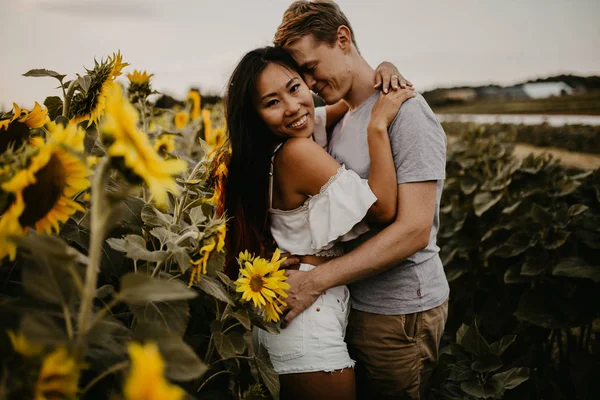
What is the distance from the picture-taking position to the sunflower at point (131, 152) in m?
0.61

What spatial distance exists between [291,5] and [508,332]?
242 cm

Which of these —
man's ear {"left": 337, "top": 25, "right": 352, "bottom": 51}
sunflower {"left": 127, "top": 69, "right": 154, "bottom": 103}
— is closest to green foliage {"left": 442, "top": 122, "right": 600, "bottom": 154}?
man's ear {"left": 337, "top": 25, "right": 352, "bottom": 51}

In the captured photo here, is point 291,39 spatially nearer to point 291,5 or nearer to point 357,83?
point 291,5

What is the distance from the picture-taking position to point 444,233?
11.9 feet

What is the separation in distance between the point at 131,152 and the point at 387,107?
1.57m

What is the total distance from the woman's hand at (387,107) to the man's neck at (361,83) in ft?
0.83

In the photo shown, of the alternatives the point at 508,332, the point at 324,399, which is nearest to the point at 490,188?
the point at 508,332

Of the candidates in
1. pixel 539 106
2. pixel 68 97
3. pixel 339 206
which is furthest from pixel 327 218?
pixel 539 106

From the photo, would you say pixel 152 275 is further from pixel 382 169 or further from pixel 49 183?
pixel 382 169

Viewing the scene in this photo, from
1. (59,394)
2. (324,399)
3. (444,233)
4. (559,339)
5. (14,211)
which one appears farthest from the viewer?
(444,233)

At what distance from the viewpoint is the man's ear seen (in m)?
2.24

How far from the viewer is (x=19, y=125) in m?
1.10

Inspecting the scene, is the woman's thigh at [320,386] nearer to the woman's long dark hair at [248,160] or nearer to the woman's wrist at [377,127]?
the woman's long dark hair at [248,160]

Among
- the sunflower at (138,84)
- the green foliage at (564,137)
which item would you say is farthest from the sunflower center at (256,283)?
the green foliage at (564,137)
